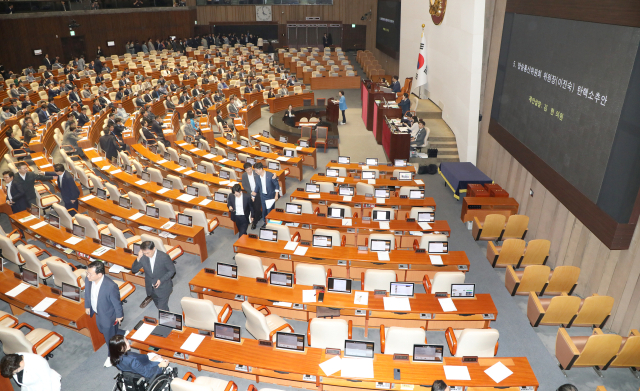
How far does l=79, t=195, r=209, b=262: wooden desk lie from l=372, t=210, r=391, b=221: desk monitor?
11.8 ft

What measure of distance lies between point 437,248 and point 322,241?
6.87ft

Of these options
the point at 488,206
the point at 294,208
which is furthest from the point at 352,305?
the point at 488,206

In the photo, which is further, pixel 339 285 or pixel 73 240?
pixel 73 240

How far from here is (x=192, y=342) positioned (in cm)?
539

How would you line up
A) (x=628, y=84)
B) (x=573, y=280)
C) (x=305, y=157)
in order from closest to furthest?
(x=628, y=84) → (x=573, y=280) → (x=305, y=157)

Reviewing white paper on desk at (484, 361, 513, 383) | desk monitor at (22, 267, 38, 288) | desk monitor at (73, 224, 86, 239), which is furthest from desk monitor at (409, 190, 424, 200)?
desk monitor at (22, 267, 38, 288)

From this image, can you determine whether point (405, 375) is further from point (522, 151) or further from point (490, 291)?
point (522, 151)

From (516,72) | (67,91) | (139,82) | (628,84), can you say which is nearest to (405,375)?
(628,84)

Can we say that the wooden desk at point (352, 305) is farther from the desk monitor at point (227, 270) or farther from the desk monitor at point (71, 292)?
the desk monitor at point (71, 292)

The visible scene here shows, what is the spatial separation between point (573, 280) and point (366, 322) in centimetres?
368

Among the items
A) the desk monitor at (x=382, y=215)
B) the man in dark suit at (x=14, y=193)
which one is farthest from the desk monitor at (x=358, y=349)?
the man in dark suit at (x=14, y=193)

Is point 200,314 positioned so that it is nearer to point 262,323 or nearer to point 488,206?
point 262,323

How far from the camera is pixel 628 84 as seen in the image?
5551 millimetres

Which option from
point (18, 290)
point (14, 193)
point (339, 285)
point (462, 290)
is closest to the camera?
point (462, 290)
